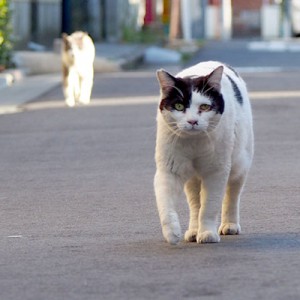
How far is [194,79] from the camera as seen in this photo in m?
8.21

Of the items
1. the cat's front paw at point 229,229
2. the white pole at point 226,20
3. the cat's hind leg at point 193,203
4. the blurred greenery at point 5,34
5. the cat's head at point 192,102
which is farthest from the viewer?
the white pole at point 226,20

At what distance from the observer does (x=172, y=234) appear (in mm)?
8070

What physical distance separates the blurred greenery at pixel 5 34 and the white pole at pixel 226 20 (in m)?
27.4

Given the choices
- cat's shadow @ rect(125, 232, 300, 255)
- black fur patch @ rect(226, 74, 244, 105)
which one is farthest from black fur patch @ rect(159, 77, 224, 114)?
cat's shadow @ rect(125, 232, 300, 255)

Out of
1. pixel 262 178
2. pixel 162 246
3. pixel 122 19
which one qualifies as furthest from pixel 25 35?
pixel 162 246

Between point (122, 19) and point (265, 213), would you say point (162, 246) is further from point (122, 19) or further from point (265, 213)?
point (122, 19)

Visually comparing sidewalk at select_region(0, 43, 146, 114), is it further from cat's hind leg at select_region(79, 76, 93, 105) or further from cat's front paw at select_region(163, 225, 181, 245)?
cat's front paw at select_region(163, 225, 181, 245)

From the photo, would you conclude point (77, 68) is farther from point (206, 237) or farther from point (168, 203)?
point (168, 203)

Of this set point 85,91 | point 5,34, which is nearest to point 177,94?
point 85,91

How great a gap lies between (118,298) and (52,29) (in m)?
33.0

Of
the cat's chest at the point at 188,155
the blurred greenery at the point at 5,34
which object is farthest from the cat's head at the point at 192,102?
the blurred greenery at the point at 5,34

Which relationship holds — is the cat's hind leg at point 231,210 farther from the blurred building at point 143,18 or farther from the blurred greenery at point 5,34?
the blurred building at point 143,18

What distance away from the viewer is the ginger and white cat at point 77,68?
2119 cm

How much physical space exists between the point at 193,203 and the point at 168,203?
1.78 feet
